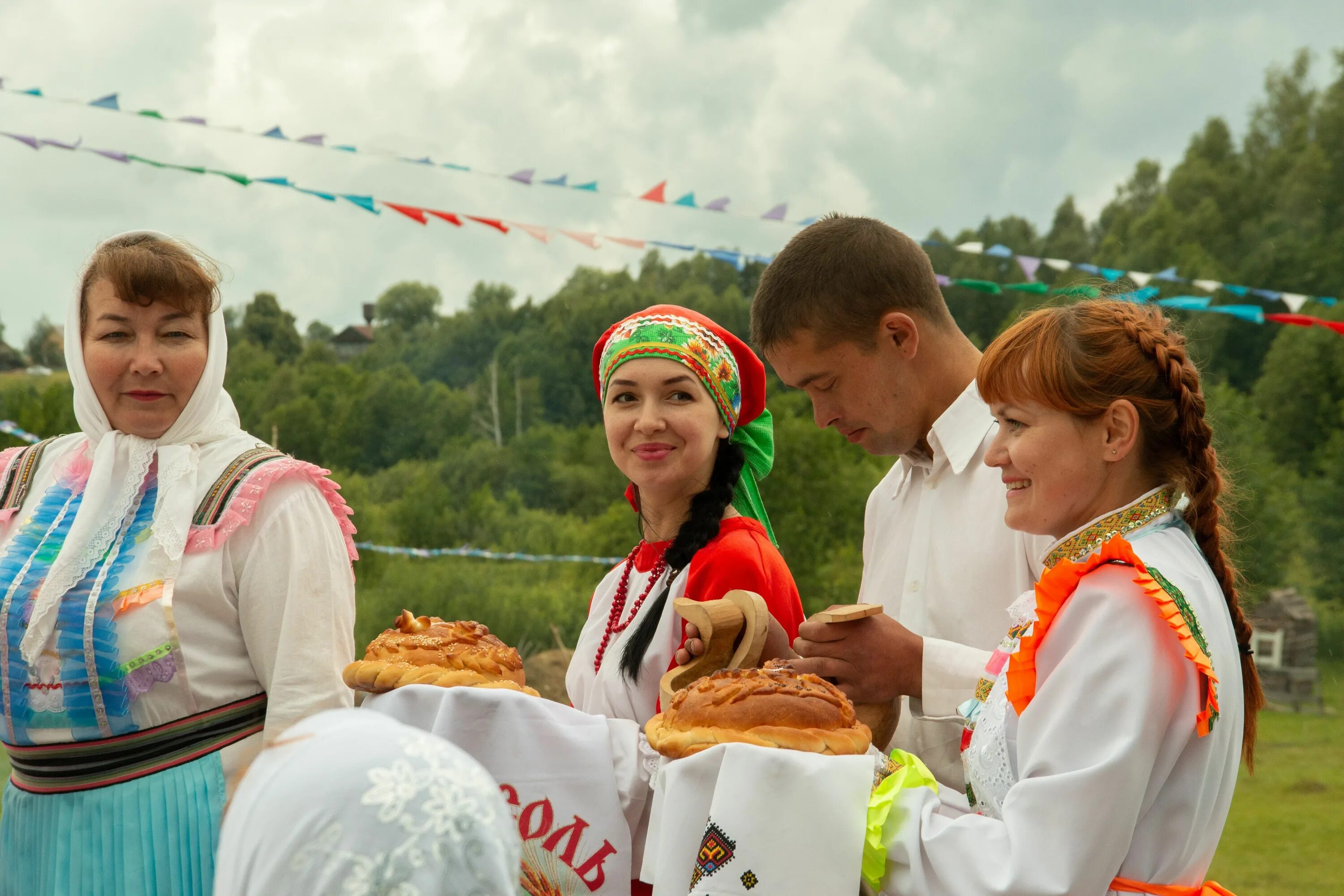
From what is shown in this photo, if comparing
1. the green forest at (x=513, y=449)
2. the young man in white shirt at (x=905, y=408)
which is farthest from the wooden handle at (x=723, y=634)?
the green forest at (x=513, y=449)

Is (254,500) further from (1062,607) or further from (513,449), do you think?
(513,449)

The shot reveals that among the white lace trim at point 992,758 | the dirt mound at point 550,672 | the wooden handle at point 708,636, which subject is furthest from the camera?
the dirt mound at point 550,672

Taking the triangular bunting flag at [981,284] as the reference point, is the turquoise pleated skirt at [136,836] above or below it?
below

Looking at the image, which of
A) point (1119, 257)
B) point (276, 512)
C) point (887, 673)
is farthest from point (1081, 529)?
point (1119, 257)

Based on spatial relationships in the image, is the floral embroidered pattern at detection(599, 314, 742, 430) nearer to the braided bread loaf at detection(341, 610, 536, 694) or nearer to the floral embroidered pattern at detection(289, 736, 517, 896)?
the braided bread loaf at detection(341, 610, 536, 694)

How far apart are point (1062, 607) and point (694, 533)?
912 millimetres

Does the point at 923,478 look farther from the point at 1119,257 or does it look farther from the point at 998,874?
the point at 1119,257

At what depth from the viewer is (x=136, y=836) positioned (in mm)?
2262

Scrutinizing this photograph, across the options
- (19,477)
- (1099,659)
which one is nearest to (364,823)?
(1099,659)

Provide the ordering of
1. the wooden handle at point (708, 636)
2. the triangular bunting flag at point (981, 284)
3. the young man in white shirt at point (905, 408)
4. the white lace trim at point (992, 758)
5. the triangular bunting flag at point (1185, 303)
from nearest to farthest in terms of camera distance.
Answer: the white lace trim at point (992, 758) < the wooden handle at point (708, 636) < the young man in white shirt at point (905, 408) < the triangular bunting flag at point (1185, 303) < the triangular bunting flag at point (981, 284)

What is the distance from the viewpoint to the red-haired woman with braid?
152 cm

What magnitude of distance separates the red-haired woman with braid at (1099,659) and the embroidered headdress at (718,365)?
2.35 ft

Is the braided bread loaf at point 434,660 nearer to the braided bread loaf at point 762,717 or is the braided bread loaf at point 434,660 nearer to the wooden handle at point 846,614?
the braided bread loaf at point 762,717

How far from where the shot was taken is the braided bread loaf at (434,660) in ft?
6.71
